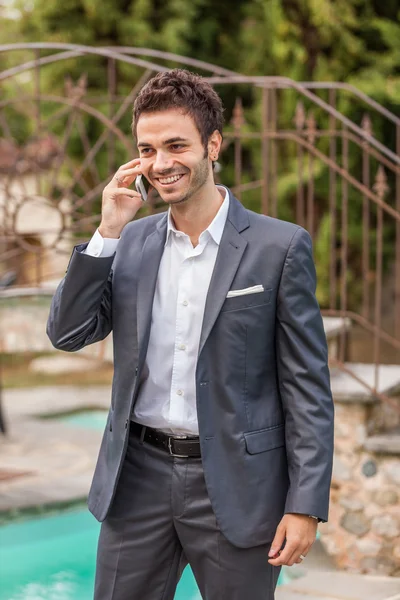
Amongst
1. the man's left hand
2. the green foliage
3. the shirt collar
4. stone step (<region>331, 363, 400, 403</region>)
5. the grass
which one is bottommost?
the grass

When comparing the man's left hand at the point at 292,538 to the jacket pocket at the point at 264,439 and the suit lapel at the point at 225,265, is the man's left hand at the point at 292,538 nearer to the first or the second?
the jacket pocket at the point at 264,439

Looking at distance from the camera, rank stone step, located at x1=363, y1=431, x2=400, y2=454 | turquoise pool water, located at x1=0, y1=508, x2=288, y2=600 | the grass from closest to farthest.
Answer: stone step, located at x1=363, y1=431, x2=400, y2=454
turquoise pool water, located at x1=0, y1=508, x2=288, y2=600
the grass

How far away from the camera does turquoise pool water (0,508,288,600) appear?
4922mm

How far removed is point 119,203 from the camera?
2143 mm

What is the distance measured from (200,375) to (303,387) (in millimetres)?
220

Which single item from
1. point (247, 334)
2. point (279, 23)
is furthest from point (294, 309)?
point (279, 23)

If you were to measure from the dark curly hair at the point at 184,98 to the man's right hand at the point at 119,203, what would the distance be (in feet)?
0.44

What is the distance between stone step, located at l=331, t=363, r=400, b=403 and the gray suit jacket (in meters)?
2.27

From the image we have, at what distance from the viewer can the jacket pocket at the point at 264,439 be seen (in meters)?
2.03

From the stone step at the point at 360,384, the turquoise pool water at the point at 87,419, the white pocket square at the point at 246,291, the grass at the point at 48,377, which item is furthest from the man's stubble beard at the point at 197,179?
the grass at the point at 48,377

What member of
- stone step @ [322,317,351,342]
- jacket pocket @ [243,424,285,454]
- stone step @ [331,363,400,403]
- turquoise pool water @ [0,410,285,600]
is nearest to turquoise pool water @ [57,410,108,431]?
turquoise pool water @ [0,410,285,600]

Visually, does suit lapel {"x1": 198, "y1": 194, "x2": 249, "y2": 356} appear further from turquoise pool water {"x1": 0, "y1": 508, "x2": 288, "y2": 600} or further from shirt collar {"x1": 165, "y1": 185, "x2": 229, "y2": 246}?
turquoise pool water {"x1": 0, "y1": 508, "x2": 288, "y2": 600}

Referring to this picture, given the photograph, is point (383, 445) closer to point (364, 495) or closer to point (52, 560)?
point (364, 495)

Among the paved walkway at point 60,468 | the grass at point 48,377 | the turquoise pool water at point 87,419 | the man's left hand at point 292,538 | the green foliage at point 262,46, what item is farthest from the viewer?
the grass at point 48,377
